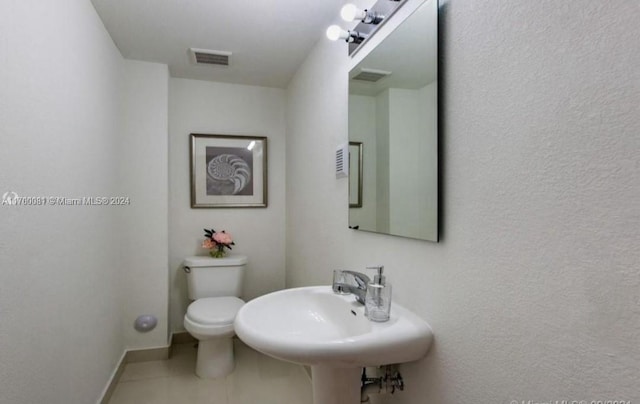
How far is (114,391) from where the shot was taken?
6.86 ft

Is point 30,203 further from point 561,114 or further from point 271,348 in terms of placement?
point 561,114

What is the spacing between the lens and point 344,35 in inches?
55.9

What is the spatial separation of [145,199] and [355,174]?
173 cm

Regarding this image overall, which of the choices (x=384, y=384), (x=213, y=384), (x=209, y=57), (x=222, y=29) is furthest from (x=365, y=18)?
(x=213, y=384)

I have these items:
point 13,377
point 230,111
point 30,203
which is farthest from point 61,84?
point 230,111

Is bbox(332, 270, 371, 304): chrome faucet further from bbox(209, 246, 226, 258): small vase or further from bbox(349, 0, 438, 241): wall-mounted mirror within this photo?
bbox(209, 246, 226, 258): small vase

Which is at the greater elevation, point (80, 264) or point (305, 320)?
point (80, 264)

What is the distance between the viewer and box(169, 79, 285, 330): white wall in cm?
279

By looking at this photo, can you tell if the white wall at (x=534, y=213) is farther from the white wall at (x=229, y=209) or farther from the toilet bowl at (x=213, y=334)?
the white wall at (x=229, y=209)

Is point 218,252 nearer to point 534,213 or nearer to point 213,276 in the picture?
point 213,276

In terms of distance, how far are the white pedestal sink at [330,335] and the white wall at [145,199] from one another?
156cm

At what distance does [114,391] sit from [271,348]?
1815 mm

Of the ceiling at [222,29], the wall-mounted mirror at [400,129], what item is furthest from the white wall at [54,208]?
the wall-mounted mirror at [400,129]

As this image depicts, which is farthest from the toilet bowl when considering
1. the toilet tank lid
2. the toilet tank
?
the toilet tank lid
